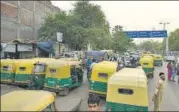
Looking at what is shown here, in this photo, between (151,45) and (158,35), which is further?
(151,45)

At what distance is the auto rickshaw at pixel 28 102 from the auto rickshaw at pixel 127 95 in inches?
108

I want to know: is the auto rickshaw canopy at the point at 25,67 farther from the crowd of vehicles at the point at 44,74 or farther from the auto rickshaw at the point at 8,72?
the auto rickshaw at the point at 8,72

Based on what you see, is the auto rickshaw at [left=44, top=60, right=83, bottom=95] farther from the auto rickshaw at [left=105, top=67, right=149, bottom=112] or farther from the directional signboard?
the directional signboard

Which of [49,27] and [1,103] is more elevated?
[49,27]

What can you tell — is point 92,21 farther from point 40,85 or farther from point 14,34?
point 40,85

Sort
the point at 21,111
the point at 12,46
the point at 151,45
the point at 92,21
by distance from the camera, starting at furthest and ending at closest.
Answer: the point at 151,45 → the point at 92,21 → the point at 12,46 → the point at 21,111

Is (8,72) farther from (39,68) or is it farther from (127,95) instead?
(127,95)

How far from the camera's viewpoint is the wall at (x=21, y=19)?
120ft

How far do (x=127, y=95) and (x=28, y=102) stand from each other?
13.3ft

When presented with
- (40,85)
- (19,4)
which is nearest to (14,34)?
(19,4)

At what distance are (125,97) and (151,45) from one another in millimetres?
143040

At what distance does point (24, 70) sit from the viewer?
17797 mm

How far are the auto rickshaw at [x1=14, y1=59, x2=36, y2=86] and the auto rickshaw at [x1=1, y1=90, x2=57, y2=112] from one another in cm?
1015

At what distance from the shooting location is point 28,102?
669 centimetres
